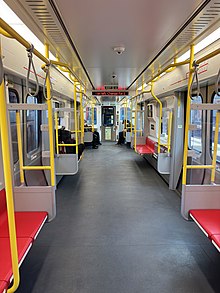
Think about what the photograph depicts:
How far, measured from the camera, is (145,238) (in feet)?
11.0

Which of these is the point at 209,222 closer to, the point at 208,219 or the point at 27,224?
the point at 208,219

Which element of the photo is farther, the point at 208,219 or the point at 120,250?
the point at 120,250

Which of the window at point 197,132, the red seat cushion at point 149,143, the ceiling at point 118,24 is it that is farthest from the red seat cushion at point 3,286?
the red seat cushion at point 149,143

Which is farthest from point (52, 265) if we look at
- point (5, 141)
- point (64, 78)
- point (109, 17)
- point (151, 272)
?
point (64, 78)

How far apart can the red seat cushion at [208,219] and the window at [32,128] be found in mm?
2909

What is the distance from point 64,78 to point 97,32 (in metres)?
3.73


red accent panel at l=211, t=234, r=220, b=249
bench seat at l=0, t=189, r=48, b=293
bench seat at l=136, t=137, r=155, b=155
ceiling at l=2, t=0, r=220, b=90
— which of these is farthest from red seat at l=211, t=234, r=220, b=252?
bench seat at l=136, t=137, r=155, b=155

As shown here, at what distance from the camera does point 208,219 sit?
251 cm

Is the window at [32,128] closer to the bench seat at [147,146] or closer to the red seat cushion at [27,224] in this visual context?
the red seat cushion at [27,224]

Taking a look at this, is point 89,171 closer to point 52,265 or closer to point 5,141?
point 52,265

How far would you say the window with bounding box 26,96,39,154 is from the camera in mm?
4184

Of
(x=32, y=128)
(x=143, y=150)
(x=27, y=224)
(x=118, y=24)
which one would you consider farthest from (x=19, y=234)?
(x=143, y=150)

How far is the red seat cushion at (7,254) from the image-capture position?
5.33ft

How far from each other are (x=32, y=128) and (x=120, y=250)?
264 centimetres
